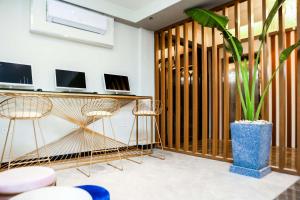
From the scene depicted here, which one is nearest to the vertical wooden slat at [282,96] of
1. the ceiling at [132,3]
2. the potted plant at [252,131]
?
the potted plant at [252,131]

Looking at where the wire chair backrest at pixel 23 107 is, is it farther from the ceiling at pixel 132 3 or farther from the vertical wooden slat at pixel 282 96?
the vertical wooden slat at pixel 282 96

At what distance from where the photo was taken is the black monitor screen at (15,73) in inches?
113

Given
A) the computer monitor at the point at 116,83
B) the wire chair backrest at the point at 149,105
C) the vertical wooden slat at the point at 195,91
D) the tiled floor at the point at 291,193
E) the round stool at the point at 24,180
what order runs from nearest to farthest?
the round stool at the point at 24,180 → the tiled floor at the point at 291,193 → the vertical wooden slat at the point at 195,91 → the computer monitor at the point at 116,83 → the wire chair backrest at the point at 149,105

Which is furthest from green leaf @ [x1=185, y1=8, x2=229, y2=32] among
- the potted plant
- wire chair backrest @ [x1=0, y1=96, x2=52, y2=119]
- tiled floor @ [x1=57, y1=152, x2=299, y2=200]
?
wire chair backrest @ [x1=0, y1=96, x2=52, y2=119]

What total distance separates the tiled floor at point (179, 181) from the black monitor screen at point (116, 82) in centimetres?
141

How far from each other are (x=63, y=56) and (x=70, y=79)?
411 mm

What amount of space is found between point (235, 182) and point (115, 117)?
7.91ft

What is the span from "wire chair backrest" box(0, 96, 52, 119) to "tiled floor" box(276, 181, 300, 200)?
105 inches

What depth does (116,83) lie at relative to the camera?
4.09m

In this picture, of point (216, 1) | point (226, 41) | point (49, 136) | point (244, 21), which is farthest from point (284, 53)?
point (49, 136)

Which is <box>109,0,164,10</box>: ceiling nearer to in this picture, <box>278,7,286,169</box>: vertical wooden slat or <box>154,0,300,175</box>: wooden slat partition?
<box>154,0,300,175</box>: wooden slat partition

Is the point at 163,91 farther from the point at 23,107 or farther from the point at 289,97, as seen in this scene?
the point at 289,97

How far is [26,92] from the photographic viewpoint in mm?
2670

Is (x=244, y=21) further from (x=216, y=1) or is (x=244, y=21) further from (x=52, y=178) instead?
(x=52, y=178)
